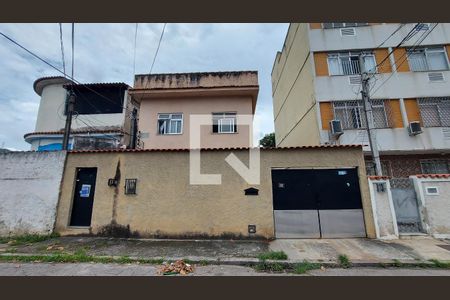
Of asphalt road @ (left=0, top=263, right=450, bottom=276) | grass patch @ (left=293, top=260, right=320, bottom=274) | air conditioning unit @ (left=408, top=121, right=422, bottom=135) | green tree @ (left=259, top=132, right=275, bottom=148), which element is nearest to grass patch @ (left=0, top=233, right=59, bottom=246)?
asphalt road @ (left=0, top=263, right=450, bottom=276)

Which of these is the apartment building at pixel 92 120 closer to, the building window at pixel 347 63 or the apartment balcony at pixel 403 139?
the apartment balcony at pixel 403 139

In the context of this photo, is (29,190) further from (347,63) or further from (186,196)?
(347,63)

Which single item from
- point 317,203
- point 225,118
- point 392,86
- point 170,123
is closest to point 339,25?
point 392,86

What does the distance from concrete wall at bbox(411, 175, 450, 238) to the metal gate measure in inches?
6.7

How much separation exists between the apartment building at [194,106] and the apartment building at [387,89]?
418 cm

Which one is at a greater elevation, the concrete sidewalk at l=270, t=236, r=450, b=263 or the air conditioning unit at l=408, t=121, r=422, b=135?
the air conditioning unit at l=408, t=121, r=422, b=135

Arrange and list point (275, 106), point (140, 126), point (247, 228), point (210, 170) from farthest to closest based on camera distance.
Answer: point (275, 106) < point (140, 126) < point (210, 170) < point (247, 228)

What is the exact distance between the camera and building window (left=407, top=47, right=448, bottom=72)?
1175cm

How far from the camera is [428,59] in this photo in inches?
466

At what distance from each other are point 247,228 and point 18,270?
5936mm

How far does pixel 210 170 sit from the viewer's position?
735cm

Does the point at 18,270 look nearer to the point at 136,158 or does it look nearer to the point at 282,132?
the point at 136,158

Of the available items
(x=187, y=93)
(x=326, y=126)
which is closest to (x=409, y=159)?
(x=326, y=126)

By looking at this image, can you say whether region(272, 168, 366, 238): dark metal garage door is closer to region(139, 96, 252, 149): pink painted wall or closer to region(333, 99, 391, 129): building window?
region(139, 96, 252, 149): pink painted wall
